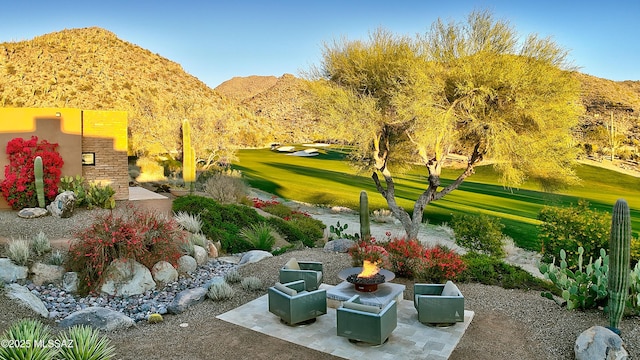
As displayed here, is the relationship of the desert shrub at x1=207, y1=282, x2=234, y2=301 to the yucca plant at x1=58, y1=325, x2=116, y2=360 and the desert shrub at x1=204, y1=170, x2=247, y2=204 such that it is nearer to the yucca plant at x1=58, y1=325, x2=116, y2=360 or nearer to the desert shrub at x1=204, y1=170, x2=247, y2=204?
the yucca plant at x1=58, y1=325, x2=116, y2=360

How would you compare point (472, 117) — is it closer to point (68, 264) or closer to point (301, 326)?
point (301, 326)

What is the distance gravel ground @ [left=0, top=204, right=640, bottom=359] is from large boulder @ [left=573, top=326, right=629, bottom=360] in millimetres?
248

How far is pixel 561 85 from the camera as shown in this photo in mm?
13289

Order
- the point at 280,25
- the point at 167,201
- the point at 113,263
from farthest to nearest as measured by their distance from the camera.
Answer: the point at 280,25, the point at 167,201, the point at 113,263

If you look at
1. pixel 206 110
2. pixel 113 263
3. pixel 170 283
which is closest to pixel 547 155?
pixel 170 283

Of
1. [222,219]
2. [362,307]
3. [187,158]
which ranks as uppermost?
[187,158]

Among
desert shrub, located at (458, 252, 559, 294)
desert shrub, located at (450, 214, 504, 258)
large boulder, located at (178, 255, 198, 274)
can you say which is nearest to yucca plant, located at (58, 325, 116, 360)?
large boulder, located at (178, 255, 198, 274)

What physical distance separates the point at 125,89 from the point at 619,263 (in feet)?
157

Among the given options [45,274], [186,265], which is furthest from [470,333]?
[45,274]

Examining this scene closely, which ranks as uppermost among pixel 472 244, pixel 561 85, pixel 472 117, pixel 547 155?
pixel 561 85

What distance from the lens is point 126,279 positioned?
8938 millimetres

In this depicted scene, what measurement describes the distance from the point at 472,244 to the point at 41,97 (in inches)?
1650

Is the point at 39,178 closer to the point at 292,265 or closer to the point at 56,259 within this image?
the point at 56,259

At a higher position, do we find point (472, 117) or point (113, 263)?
point (472, 117)
